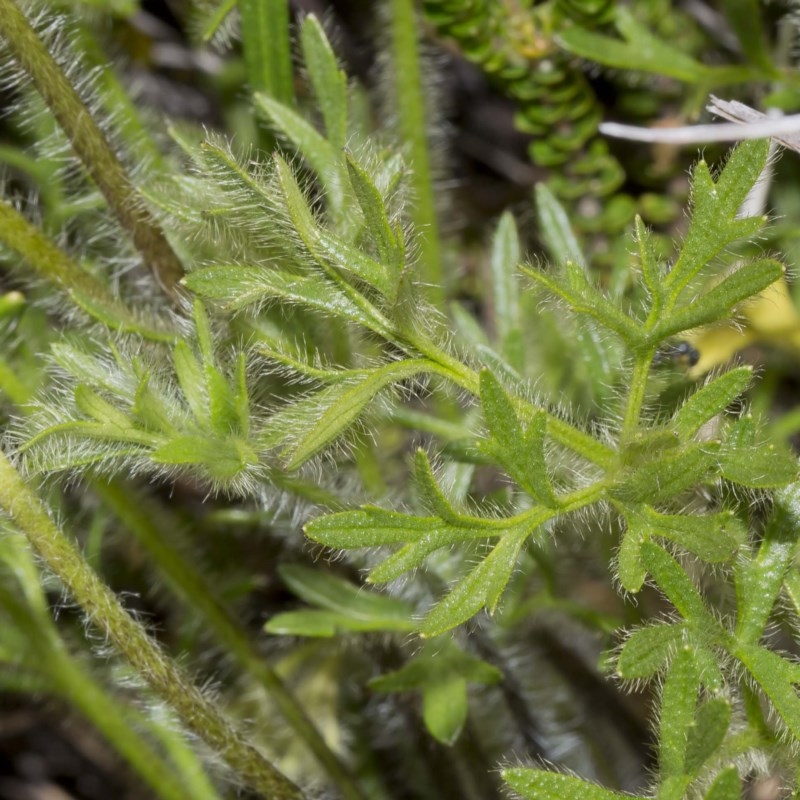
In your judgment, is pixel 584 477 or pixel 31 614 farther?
pixel 31 614

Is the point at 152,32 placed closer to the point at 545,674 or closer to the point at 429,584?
the point at 429,584

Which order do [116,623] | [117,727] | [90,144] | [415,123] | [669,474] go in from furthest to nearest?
1. [415,123]
2. [117,727]
3. [90,144]
4. [116,623]
5. [669,474]

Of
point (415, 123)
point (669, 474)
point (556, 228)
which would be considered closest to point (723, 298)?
point (669, 474)

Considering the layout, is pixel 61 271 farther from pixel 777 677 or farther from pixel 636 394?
pixel 777 677

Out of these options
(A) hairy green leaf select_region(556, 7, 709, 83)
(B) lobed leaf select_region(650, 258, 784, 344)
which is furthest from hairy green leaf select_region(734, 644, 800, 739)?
(A) hairy green leaf select_region(556, 7, 709, 83)

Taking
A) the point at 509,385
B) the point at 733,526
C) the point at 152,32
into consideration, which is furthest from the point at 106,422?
the point at 152,32

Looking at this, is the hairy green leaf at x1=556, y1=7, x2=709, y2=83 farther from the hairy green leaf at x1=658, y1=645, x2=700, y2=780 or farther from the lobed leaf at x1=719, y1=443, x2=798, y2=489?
the hairy green leaf at x1=658, y1=645, x2=700, y2=780
